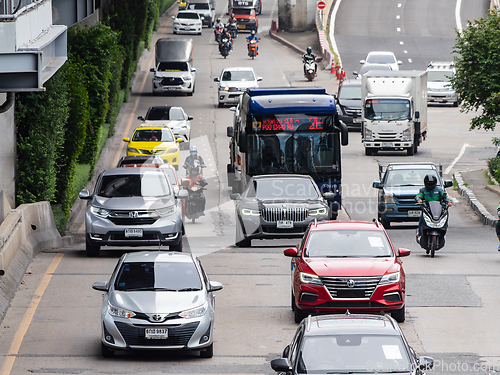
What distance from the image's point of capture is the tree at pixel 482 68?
27.0 meters

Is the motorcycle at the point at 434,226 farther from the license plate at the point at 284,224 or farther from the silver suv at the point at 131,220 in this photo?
the silver suv at the point at 131,220

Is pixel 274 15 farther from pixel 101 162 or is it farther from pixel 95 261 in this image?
pixel 95 261

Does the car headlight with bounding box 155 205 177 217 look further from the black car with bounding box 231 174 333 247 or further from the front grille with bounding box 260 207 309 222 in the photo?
the front grille with bounding box 260 207 309 222

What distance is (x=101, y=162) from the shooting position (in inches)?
1369

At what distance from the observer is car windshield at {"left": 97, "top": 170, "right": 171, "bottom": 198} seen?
19578 mm

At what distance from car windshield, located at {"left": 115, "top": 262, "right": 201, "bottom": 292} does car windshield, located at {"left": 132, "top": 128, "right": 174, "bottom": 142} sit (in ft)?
69.4

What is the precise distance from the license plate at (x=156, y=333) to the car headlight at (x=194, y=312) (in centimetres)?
29

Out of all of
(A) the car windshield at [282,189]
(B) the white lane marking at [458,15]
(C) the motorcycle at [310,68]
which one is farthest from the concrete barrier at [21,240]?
(B) the white lane marking at [458,15]

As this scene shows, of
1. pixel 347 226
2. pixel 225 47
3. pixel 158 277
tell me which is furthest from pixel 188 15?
pixel 158 277

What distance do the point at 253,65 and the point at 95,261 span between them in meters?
41.9

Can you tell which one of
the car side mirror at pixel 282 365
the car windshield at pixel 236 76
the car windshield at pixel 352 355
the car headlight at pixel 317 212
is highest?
the car windshield at pixel 352 355

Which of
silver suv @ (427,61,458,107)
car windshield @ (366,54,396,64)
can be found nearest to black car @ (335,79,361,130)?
silver suv @ (427,61,458,107)

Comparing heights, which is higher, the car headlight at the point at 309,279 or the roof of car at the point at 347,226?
the roof of car at the point at 347,226

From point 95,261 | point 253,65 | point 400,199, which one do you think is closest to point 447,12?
point 253,65
